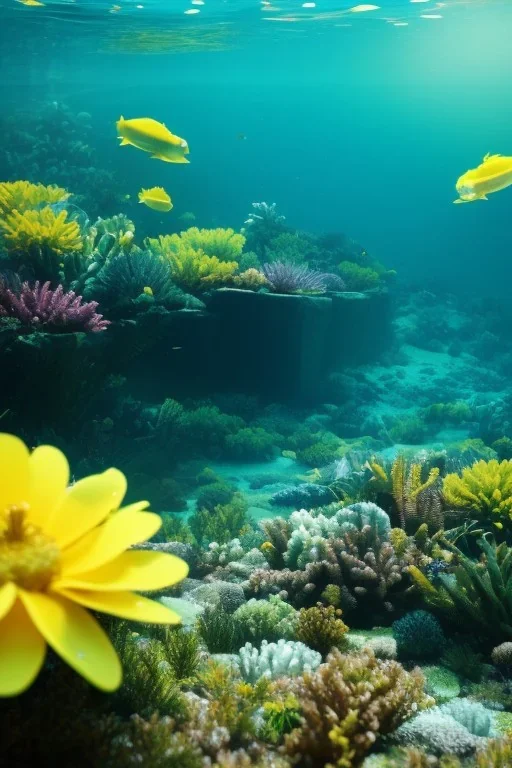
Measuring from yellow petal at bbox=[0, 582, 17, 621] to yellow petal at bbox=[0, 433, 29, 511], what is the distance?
38cm

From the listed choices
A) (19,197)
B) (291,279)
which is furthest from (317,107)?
(19,197)

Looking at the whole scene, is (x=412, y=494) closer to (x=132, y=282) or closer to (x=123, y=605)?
(x=123, y=605)

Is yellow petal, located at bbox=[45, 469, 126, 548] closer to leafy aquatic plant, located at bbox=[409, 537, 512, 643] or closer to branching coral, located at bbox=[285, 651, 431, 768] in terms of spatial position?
branching coral, located at bbox=[285, 651, 431, 768]

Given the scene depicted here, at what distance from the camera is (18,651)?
3.86ft

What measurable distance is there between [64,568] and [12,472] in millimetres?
356

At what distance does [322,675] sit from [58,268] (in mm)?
7811

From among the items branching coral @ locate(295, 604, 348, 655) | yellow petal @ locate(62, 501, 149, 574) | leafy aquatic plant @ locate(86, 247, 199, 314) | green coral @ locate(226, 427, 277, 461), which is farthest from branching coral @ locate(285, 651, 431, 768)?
green coral @ locate(226, 427, 277, 461)

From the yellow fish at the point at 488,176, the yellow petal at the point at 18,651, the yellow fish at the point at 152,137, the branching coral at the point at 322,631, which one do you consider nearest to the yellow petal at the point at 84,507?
the yellow petal at the point at 18,651

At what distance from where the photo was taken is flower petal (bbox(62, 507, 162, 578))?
4.50ft

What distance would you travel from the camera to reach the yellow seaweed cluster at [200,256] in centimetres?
1100

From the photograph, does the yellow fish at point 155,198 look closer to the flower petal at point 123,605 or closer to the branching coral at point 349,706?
the branching coral at point 349,706

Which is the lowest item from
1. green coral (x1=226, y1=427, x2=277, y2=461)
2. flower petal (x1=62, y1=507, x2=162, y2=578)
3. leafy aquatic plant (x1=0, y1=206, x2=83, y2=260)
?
green coral (x1=226, y1=427, x2=277, y2=461)

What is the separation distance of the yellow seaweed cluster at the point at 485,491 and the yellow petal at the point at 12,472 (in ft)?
14.3

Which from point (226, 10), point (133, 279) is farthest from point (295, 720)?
point (226, 10)
